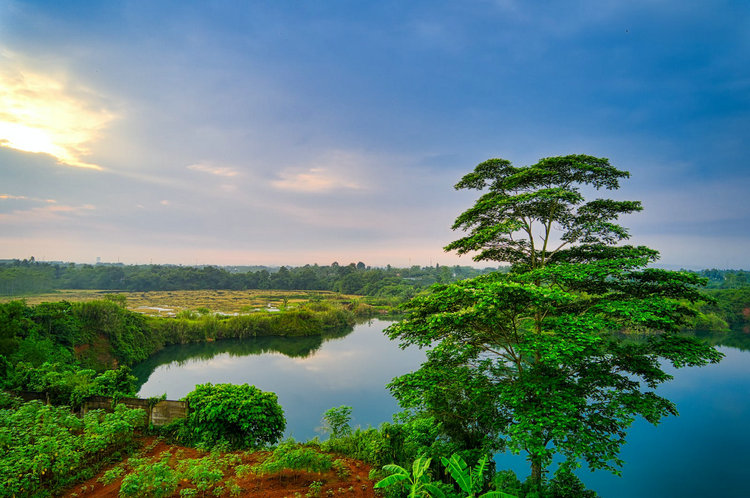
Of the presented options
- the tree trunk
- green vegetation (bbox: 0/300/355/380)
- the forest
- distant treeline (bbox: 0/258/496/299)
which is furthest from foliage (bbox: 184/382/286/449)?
distant treeline (bbox: 0/258/496/299)

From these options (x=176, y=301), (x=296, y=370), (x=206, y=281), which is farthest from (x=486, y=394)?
(x=206, y=281)

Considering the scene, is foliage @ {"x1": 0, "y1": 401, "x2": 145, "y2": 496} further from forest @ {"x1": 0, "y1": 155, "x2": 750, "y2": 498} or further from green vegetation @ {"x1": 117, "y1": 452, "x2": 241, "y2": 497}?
green vegetation @ {"x1": 117, "y1": 452, "x2": 241, "y2": 497}

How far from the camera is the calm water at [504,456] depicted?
9547 mm

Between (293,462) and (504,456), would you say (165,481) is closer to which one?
(293,462)

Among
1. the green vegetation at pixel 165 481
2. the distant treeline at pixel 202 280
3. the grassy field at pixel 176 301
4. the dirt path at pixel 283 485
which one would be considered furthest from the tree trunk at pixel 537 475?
the distant treeline at pixel 202 280

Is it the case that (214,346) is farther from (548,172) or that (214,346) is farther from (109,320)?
(548,172)

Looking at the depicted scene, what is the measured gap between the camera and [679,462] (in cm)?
1027

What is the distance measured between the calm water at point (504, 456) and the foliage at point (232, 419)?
4.44 meters

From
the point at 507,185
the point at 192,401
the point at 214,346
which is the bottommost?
the point at 214,346

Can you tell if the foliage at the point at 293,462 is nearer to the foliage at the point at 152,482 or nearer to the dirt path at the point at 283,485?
the dirt path at the point at 283,485

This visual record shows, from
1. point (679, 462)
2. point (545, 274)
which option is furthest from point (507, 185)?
point (679, 462)

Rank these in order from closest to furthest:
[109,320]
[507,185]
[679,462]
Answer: [507,185] < [679,462] < [109,320]

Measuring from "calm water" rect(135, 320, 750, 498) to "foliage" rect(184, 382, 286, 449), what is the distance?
444 cm

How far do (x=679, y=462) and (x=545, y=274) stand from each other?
1129 cm
